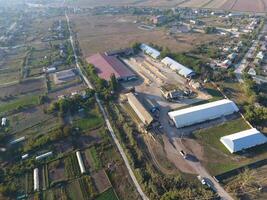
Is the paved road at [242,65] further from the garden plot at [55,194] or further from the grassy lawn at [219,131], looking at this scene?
the garden plot at [55,194]

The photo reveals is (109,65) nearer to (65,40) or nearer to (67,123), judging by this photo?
(67,123)

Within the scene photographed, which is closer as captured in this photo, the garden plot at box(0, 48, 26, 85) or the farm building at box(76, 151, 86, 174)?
the farm building at box(76, 151, 86, 174)

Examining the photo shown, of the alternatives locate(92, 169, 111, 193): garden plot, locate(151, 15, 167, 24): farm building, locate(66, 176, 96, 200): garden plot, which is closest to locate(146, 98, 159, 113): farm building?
locate(92, 169, 111, 193): garden plot

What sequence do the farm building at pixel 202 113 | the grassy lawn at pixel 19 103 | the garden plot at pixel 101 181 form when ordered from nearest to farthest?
the garden plot at pixel 101 181 → the farm building at pixel 202 113 → the grassy lawn at pixel 19 103

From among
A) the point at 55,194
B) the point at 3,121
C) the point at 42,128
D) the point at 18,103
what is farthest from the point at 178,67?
the point at 55,194

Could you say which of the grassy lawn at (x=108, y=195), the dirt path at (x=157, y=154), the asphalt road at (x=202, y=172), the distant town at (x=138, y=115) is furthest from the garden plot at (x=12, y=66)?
the asphalt road at (x=202, y=172)

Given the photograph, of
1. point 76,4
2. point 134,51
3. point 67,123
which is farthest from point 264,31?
point 76,4

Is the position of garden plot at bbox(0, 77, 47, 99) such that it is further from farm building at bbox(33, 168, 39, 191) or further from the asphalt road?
the asphalt road
